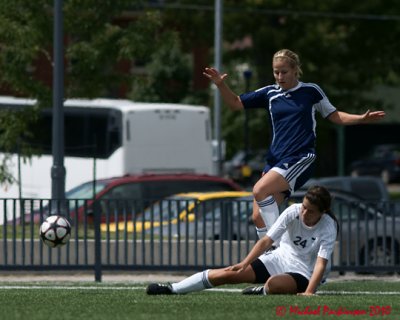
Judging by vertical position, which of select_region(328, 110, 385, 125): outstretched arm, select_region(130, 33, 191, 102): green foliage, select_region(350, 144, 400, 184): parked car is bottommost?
select_region(350, 144, 400, 184): parked car

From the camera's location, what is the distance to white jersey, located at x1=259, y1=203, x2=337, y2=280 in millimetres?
13289

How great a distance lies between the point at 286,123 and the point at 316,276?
166cm

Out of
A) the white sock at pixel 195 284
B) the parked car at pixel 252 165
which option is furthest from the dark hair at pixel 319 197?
the parked car at pixel 252 165

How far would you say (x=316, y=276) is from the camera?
13.0 meters

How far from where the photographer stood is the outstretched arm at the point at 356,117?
13406 mm

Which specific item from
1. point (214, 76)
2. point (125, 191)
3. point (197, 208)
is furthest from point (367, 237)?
point (125, 191)

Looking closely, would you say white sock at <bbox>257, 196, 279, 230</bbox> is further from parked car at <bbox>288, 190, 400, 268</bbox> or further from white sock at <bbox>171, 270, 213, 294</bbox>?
parked car at <bbox>288, 190, 400, 268</bbox>

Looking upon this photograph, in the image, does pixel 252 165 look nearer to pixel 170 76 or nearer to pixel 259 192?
pixel 170 76

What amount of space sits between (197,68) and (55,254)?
4485 centimetres

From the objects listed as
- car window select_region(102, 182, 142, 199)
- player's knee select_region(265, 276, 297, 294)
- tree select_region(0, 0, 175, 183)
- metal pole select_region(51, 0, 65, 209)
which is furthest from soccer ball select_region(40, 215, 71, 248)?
car window select_region(102, 182, 142, 199)

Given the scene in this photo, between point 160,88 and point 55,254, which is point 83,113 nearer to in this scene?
point 160,88

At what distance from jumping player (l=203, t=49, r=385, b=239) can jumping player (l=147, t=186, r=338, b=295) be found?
472 mm

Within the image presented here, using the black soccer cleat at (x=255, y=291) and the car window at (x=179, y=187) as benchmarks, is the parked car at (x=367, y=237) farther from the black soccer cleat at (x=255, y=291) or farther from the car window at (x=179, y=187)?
the car window at (x=179, y=187)

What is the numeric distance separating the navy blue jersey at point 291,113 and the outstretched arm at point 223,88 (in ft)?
0.53
